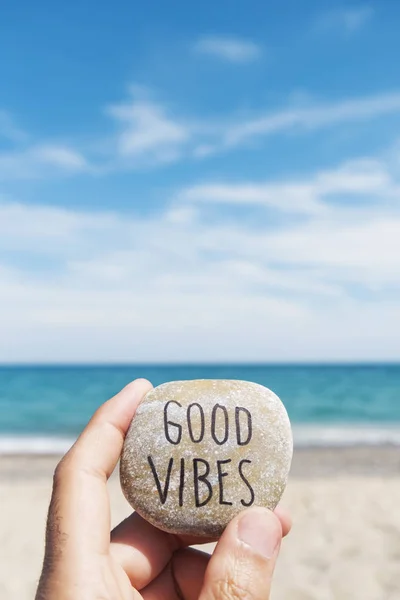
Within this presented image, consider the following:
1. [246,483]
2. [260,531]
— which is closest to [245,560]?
[260,531]

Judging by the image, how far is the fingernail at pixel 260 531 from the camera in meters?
1.73

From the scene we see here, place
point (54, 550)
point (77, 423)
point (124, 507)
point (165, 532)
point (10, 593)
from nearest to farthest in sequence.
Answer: point (54, 550) < point (165, 532) < point (10, 593) < point (124, 507) < point (77, 423)

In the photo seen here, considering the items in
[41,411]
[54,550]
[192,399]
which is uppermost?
[192,399]

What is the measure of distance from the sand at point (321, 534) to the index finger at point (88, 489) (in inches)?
93.4

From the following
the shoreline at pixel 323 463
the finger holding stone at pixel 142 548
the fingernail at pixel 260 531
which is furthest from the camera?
→ the shoreline at pixel 323 463

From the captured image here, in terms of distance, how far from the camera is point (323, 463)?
8.36m

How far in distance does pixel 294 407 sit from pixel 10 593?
53.3 ft

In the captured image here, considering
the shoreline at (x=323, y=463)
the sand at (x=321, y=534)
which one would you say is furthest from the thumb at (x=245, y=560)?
the shoreline at (x=323, y=463)

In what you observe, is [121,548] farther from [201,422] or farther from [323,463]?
[323,463]

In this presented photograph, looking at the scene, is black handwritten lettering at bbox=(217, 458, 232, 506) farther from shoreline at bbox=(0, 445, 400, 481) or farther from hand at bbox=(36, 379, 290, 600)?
shoreline at bbox=(0, 445, 400, 481)

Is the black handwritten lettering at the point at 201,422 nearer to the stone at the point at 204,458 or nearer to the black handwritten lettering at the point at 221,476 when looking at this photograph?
the stone at the point at 204,458

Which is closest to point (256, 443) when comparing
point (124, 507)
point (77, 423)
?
point (124, 507)

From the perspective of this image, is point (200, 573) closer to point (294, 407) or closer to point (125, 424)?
point (125, 424)

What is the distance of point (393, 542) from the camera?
4535 millimetres
